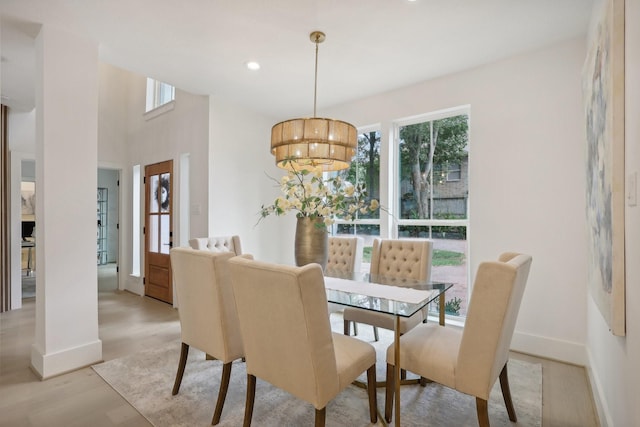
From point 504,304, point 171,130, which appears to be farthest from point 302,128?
point 171,130

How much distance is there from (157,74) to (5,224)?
3.07m

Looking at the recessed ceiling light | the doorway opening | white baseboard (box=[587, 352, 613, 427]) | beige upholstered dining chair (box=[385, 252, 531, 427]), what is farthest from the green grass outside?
the doorway opening

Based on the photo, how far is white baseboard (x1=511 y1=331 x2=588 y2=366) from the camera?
2.62 metres

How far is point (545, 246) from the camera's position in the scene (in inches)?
110

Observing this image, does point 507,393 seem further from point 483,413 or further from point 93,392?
point 93,392

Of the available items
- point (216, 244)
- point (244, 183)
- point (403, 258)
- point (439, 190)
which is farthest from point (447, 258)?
point (244, 183)

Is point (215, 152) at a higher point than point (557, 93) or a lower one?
lower

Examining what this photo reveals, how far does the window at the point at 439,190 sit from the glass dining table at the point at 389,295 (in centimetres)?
120

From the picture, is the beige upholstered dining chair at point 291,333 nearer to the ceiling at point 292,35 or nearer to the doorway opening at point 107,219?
the ceiling at point 292,35

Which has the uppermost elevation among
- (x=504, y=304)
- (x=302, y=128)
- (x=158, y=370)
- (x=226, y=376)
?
(x=302, y=128)

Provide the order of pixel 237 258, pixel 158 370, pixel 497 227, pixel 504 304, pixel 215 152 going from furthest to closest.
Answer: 1. pixel 215 152
2. pixel 497 227
3. pixel 158 370
4. pixel 237 258
5. pixel 504 304

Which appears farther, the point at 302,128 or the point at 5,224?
the point at 5,224

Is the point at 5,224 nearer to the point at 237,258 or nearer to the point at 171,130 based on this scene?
the point at 171,130

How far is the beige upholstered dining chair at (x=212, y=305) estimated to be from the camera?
1846 millimetres
